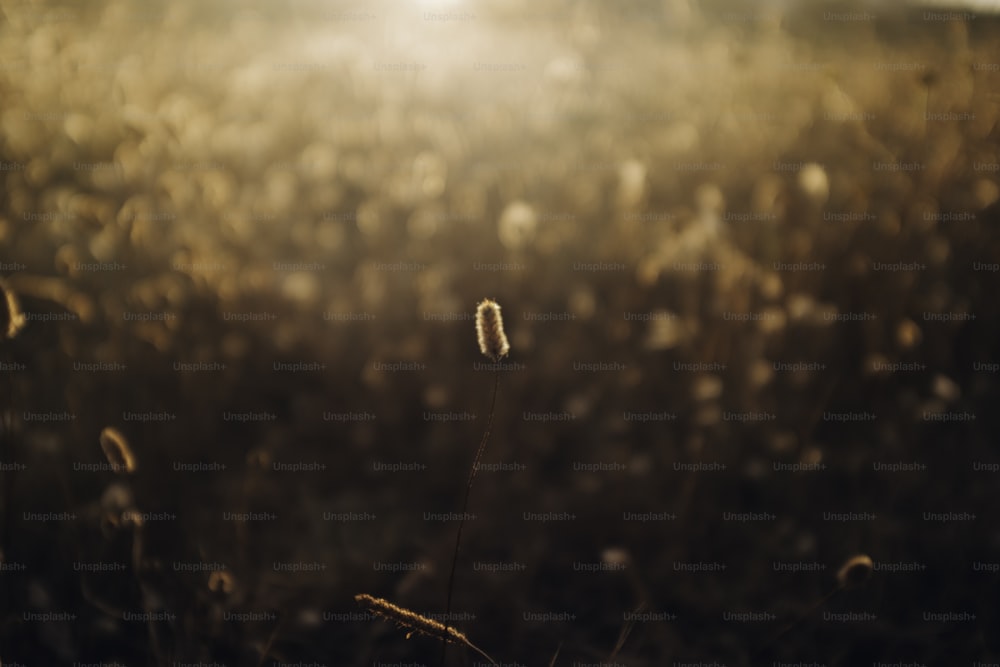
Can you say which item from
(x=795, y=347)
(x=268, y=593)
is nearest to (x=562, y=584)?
(x=268, y=593)

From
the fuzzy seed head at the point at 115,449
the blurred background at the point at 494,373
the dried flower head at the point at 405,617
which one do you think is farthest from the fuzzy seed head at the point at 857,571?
the fuzzy seed head at the point at 115,449

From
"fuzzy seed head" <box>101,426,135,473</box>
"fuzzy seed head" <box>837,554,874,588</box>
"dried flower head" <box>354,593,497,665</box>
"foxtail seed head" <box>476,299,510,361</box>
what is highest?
"foxtail seed head" <box>476,299,510,361</box>

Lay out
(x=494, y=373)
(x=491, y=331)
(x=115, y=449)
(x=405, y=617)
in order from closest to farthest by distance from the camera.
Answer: (x=405, y=617) < (x=491, y=331) < (x=115, y=449) < (x=494, y=373)

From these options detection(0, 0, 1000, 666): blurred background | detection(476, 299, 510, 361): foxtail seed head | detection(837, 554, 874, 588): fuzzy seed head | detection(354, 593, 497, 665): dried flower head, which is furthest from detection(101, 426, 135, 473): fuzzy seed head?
detection(837, 554, 874, 588): fuzzy seed head

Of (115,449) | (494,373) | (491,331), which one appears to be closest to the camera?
(491,331)

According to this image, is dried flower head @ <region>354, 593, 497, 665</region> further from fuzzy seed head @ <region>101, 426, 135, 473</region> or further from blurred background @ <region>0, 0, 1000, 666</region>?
fuzzy seed head @ <region>101, 426, 135, 473</region>

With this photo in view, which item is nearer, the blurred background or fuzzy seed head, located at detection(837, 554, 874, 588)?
fuzzy seed head, located at detection(837, 554, 874, 588)

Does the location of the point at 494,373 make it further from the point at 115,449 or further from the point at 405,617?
the point at 405,617

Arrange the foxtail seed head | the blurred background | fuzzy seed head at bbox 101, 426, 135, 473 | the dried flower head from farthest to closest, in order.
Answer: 1. the blurred background
2. fuzzy seed head at bbox 101, 426, 135, 473
3. the foxtail seed head
4. the dried flower head

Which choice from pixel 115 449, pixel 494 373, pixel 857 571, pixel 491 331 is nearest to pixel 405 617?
pixel 491 331

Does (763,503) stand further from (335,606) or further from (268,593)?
(268,593)
